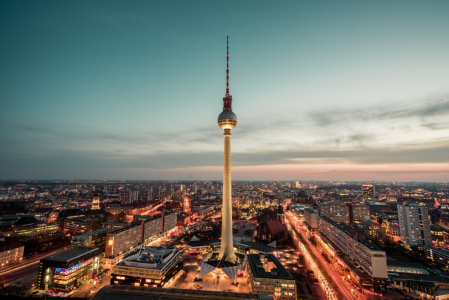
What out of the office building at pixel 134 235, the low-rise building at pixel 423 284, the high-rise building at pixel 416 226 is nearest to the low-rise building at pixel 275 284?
the low-rise building at pixel 423 284

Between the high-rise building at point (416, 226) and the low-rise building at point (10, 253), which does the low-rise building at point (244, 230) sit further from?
the low-rise building at point (10, 253)

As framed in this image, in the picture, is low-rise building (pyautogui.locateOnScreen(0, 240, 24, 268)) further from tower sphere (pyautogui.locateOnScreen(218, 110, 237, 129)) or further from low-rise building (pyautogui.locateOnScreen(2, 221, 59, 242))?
tower sphere (pyautogui.locateOnScreen(218, 110, 237, 129))

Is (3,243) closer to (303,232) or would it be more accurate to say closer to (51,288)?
(51,288)

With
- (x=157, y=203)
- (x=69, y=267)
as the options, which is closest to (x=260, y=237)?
(x=69, y=267)

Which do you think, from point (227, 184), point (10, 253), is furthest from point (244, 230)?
point (10, 253)

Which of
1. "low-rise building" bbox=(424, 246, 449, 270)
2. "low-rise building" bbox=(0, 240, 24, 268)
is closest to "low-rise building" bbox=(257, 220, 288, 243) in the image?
"low-rise building" bbox=(424, 246, 449, 270)
